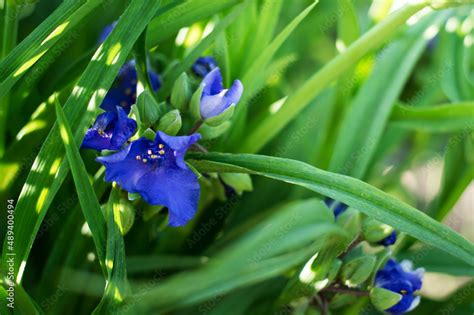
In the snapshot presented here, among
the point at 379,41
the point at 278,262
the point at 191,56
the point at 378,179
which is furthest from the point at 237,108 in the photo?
the point at 378,179

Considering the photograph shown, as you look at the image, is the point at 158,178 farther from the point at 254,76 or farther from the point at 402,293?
the point at 402,293

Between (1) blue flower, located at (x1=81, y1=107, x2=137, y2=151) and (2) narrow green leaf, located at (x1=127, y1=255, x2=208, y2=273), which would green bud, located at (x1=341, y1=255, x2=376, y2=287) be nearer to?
(2) narrow green leaf, located at (x1=127, y1=255, x2=208, y2=273)

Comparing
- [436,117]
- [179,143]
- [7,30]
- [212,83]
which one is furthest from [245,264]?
[436,117]

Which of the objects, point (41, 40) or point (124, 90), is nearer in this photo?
point (41, 40)

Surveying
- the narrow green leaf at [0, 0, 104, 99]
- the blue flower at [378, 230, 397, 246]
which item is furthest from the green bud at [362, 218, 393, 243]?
the narrow green leaf at [0, 0, 104, 99]

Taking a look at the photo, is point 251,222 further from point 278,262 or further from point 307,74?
point 307,74
